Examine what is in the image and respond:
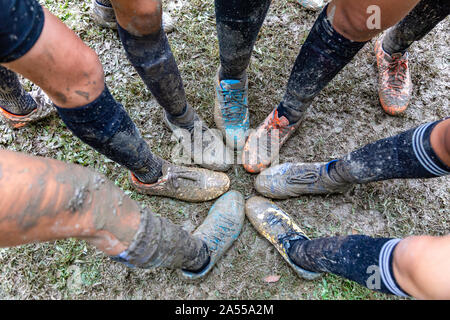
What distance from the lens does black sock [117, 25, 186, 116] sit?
3.91 ft

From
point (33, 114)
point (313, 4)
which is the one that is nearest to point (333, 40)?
point (313, 4)

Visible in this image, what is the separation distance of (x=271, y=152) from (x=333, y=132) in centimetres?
53

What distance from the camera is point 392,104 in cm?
196

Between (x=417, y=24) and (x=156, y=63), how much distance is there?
63.6 inches

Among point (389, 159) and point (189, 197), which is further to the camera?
point (189, 197)

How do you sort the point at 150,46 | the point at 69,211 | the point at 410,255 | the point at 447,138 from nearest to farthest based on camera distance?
the point at 69,211
the point at 410,255
the point at 447,138
the point at 150,46

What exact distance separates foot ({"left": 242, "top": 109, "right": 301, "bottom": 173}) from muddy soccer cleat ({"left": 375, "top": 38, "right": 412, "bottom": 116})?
29.5 inches

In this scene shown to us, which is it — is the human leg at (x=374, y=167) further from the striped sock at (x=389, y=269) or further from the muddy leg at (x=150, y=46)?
the muddy leg at (x=150, y=46)

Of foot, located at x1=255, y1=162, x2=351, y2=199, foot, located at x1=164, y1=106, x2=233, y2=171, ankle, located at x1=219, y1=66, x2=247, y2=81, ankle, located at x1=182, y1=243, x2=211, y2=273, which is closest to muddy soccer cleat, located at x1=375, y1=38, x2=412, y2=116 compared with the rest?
foot, located at x1=255, y1=162, x2=351, y2=199

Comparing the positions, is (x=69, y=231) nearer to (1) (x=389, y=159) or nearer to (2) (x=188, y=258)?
(2) (x=188, y=258)

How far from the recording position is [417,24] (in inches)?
65.5

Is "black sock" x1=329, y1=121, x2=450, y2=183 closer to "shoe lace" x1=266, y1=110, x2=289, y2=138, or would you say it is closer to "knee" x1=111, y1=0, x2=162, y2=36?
"shoe lace" x1=266, y1=110, x2=289, y2=138

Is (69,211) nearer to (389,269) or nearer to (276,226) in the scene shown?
(389,269)

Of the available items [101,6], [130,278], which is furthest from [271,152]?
[101,6]
